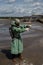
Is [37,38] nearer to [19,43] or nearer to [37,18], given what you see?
[19,43]

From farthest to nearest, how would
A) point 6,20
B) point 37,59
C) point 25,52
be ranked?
point 6,20, point 25,52, point 37,59

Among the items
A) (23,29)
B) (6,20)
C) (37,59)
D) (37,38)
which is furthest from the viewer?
(6,20)

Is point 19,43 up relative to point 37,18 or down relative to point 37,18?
up

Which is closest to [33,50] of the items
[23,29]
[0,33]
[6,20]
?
[23,29]

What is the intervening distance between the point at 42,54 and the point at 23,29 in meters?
1.80

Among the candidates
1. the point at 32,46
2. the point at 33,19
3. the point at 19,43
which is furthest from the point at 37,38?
the point at 33,19

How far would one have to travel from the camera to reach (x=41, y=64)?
10617mm

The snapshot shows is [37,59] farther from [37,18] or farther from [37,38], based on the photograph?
[37,18]

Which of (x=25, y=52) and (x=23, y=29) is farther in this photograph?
(x=25, y=52)

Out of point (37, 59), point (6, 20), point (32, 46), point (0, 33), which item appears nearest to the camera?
point (37, 59)

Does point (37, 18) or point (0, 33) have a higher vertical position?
point (0, 33)

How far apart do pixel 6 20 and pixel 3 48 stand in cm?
872

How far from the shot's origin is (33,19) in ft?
69.1

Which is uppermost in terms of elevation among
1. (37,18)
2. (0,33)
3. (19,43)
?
(19,43)
